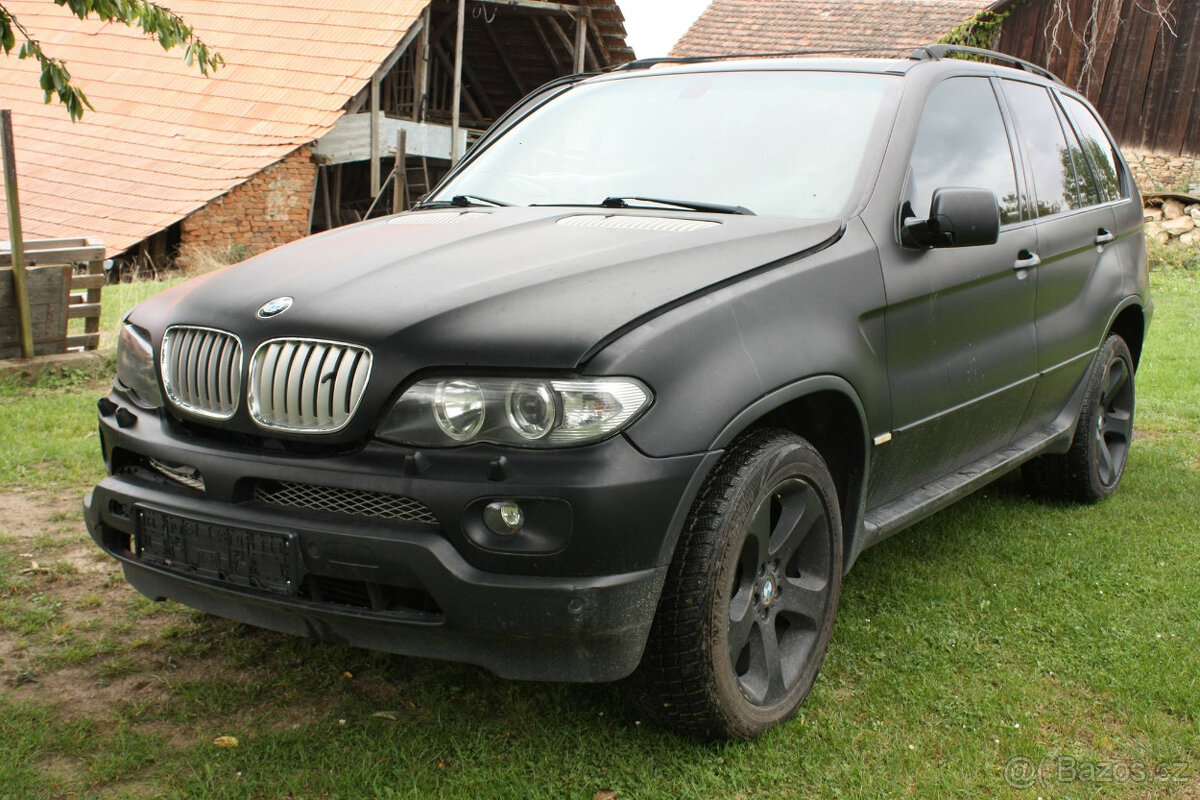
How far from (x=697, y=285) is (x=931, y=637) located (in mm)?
1680

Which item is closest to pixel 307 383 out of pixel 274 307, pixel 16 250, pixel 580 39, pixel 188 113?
pixel 274 307

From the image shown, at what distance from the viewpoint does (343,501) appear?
8.73 feet

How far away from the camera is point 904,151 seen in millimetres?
3637

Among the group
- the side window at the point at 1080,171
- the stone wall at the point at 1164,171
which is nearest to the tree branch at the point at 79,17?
the side window at the point at 1080,171

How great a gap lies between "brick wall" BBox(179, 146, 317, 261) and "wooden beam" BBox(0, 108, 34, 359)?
770cm

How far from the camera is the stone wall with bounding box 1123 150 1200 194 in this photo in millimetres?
20047

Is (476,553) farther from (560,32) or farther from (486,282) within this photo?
(560,32)

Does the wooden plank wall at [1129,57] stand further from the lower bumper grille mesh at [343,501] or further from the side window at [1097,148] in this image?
the lower bumper grille mesh at [343,501]

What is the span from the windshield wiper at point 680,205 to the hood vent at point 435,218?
16.1 inches

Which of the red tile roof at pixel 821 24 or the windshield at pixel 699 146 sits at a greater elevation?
the red tile roof at pixel 821 24

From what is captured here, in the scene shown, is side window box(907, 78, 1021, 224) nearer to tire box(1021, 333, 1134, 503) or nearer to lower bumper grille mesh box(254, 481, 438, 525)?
tire box(1021, 333, 1134, 503)

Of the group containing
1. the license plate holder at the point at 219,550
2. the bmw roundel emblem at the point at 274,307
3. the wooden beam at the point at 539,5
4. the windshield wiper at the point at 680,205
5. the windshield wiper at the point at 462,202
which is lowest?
the license plate holder at the point at 219,550

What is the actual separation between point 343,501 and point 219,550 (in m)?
0.36

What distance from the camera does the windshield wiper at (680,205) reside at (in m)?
3.50
